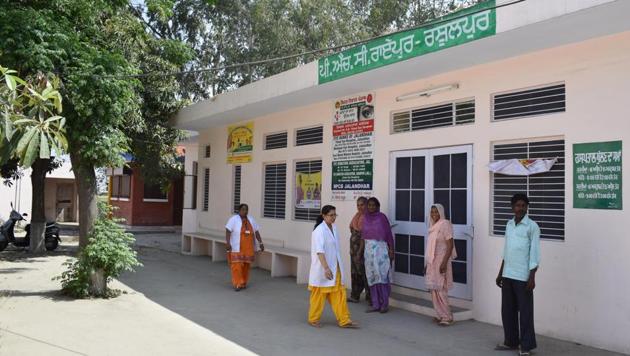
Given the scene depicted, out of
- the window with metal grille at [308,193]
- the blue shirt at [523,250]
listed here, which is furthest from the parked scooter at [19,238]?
the blue shirt at [523,250]

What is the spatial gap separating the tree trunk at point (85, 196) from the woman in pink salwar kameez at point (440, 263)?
16.7ft

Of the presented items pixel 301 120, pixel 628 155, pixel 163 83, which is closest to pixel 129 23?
pixel 163 83

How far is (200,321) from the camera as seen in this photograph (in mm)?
7035

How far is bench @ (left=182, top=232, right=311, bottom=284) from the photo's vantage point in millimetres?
10094

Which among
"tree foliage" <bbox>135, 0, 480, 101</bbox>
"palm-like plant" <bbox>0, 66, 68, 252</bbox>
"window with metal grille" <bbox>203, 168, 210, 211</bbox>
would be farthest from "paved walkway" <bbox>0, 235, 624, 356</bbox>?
"tree foliage" <bbox>135, 0, 480, 101</bbox>

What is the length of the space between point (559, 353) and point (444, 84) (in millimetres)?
3887

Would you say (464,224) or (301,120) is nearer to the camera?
(464,224)

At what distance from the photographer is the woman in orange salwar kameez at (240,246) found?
30.6ft

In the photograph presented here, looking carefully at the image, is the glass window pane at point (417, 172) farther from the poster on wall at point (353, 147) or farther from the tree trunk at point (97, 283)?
the tree trunk at point (97, 283)

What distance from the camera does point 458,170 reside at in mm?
7641

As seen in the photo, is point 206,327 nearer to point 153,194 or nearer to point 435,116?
point 435,116

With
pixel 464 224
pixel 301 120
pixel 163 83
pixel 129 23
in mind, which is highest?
pixel 129 23

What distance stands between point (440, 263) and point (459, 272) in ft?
2.55

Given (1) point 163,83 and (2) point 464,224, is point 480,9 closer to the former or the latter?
(2) point 464,224
